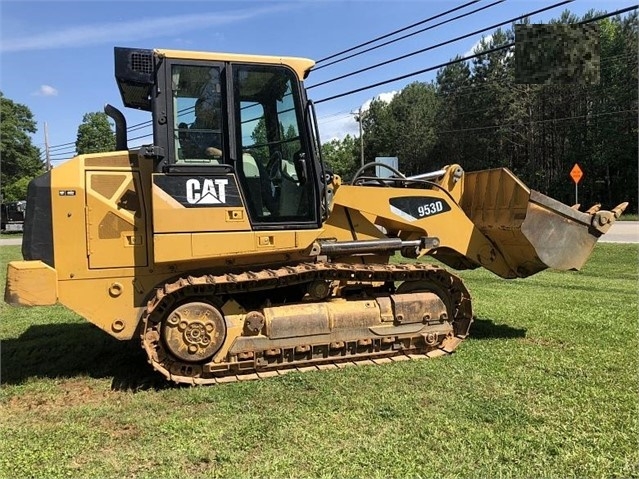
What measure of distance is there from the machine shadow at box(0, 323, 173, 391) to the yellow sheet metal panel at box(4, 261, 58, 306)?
3.50 ft

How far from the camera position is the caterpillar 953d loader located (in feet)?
17.1

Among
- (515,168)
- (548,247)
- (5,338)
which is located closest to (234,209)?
(548,247)

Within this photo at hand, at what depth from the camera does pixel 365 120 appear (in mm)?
75188

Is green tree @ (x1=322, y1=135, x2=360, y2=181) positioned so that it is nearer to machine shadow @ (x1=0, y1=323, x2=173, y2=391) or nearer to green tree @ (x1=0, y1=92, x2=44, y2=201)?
green tree @ (x1=0, y1=92, x2=44, y2=201)

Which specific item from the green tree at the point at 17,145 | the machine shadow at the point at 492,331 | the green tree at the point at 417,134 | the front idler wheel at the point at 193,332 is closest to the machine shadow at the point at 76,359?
the front idler wheel at the point at 193,332

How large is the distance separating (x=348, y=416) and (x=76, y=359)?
11.9ft

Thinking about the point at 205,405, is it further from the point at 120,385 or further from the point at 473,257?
the point at 473,257

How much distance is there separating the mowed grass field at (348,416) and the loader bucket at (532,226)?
1.01m

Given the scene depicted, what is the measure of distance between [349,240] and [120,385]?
114 inches

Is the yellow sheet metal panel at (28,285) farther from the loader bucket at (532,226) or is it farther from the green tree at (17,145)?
the green tree at (17,145)

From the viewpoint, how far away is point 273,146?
18.7 ft

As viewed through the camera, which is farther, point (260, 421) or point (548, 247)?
point (548, 247)

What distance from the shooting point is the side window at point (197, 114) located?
17.5 feet

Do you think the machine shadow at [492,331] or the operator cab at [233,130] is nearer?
the operator cab at [233,130]
